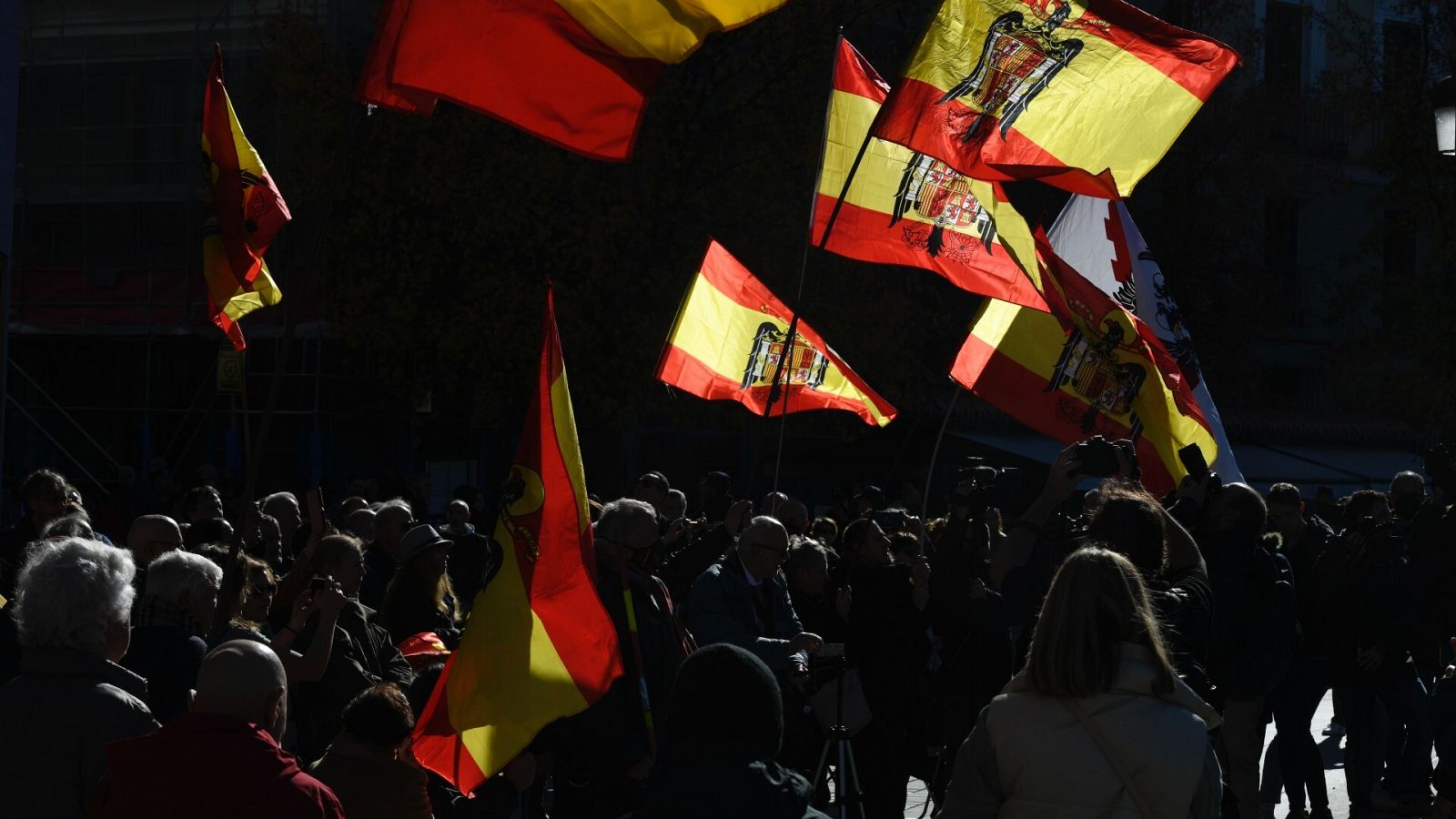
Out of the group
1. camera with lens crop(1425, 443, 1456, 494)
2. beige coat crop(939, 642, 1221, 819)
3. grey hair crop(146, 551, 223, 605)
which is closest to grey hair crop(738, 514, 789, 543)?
grey hair crop(146, 551, 223, 605)

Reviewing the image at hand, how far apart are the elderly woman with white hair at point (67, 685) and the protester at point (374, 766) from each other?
0.65 meters

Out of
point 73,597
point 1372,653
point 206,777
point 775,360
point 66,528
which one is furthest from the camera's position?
point 775,360

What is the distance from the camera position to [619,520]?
23.7 ft

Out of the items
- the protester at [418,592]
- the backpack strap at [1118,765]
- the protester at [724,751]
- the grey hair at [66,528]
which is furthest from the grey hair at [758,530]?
the protester at [724,751]

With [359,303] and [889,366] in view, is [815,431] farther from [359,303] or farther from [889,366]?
[359,303]

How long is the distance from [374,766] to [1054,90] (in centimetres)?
514

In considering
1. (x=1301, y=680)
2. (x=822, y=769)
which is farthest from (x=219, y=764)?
(x=1301, y=680)

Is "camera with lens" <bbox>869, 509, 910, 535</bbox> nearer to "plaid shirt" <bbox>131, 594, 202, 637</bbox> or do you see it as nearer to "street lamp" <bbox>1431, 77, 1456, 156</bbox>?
"street lamp" <bbox>1431, 77, 1456, 156</bbox>

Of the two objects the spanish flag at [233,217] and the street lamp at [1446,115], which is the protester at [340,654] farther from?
the street lamp at [1446,115]

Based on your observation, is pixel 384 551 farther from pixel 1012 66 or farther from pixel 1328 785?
pixel 1328 785

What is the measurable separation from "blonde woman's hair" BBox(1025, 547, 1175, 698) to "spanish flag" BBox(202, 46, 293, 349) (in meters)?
6.54

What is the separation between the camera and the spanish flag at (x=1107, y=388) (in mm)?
10125

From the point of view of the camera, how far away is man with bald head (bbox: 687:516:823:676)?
25.6ft

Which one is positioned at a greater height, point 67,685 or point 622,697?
point 67,685
